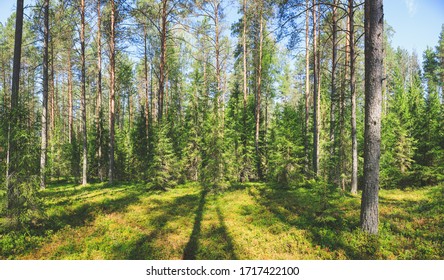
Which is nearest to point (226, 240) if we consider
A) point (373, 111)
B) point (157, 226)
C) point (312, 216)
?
point (157, 226)

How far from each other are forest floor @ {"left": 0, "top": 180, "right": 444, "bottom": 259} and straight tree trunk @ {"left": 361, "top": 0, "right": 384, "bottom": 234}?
833 mm

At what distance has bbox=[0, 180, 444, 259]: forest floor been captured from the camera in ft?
20.1

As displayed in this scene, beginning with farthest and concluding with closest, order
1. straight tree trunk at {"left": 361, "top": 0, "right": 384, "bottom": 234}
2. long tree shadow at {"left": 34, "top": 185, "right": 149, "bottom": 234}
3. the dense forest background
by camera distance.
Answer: the dense forest background, long tree shadow at {"left": 34, "top": 185, "right": 149, "bottom": 234}, straight tree trunk at {"left": 361, "top": 0, "right": 384, "bottom": 234}

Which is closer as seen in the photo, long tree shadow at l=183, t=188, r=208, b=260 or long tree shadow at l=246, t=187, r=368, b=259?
long tree shadow at l=183, t=188, r=208, b=260

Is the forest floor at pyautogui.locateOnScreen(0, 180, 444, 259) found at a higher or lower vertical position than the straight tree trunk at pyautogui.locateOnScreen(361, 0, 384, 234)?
lower

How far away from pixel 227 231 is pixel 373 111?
6.07 metres

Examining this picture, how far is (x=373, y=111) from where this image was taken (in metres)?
6.33

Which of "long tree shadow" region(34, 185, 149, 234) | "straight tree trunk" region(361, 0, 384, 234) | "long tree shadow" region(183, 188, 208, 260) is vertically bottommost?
"long tree shadow" region(183, 188, 208, 260)

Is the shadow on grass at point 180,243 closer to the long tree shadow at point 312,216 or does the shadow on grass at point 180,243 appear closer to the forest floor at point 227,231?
the forest floor at point 227,231

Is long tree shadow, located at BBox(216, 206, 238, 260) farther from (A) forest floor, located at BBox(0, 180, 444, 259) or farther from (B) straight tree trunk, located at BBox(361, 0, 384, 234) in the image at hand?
(B) straight tree trunk, located at BBox(361, 0, 384, 234)

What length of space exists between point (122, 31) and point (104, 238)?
48.1ft

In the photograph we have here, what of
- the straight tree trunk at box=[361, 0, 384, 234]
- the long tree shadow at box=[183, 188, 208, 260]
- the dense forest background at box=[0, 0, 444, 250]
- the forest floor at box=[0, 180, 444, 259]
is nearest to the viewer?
the forest floor at box=[0, 180, 444, 259]

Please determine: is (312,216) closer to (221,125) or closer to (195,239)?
(195,239)

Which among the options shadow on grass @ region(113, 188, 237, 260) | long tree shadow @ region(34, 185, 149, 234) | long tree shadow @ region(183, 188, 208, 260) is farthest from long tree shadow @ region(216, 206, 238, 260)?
long tree shadow @ region(34, 185, 149, 234)
